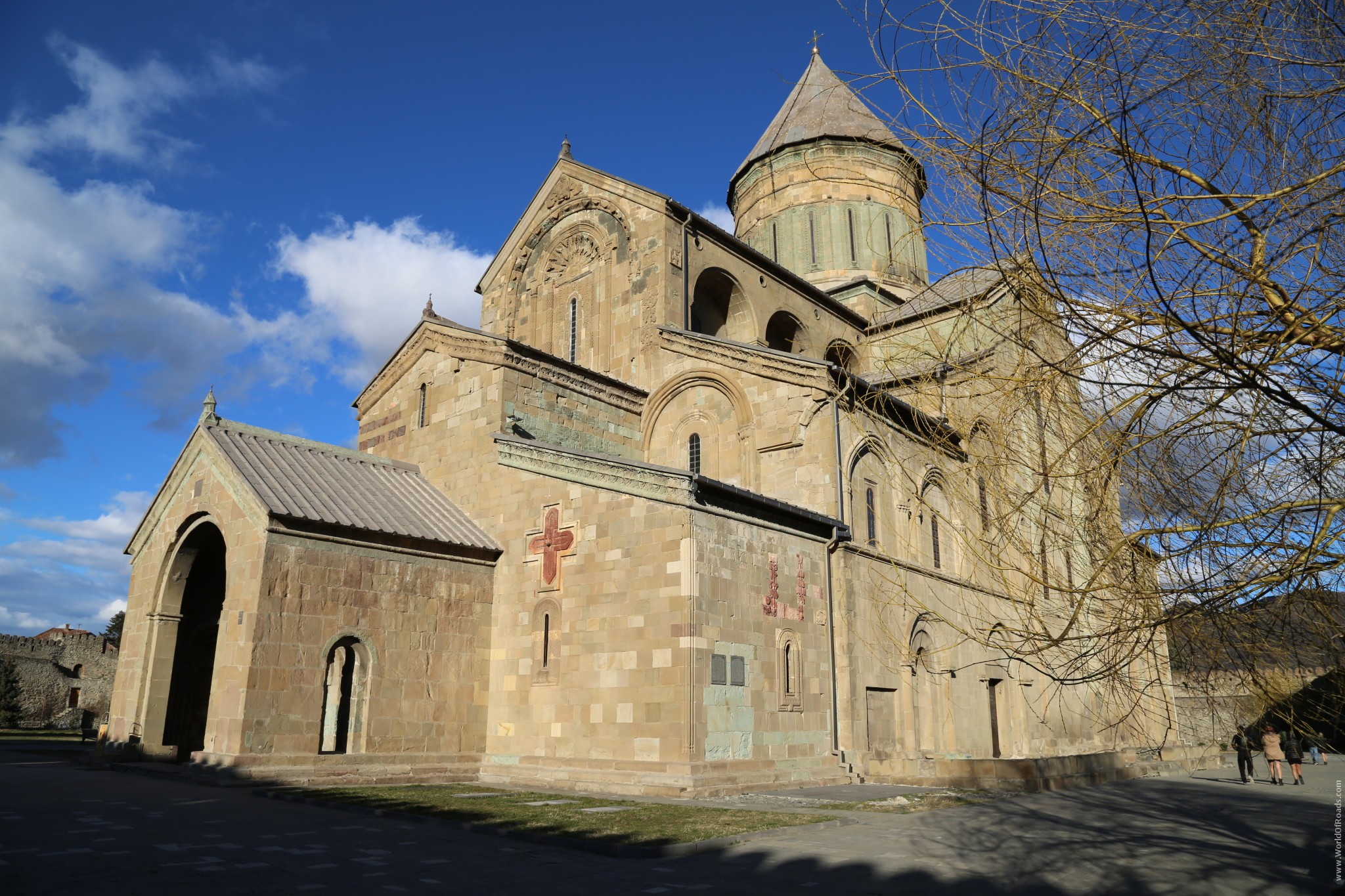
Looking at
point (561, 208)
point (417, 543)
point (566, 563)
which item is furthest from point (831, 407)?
point (561, 208)

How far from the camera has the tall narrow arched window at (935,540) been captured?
20453 millimetres

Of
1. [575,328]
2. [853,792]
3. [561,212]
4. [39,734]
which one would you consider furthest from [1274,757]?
[39,734]

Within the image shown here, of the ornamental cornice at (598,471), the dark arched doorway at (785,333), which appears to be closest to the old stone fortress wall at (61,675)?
the ornamental cornice at (598,471)

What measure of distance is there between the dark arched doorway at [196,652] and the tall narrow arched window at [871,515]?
12.3 meters

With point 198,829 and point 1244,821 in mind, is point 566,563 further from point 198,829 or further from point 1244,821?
point 1244,821

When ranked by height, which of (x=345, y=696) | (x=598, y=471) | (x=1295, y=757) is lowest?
(x=1295, y=757)

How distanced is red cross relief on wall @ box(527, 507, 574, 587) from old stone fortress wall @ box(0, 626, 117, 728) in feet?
85.4

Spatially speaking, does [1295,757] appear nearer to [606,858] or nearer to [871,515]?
[871,515]

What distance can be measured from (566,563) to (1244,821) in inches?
405

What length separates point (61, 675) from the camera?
3406 centimetres

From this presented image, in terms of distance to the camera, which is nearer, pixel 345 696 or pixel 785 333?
pixel 345 696

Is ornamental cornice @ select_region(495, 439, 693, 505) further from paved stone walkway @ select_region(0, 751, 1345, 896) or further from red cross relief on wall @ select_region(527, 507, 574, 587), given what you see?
paved stone walkway @ select_region(0, 751, 1345, 896)

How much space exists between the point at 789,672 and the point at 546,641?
4.15m

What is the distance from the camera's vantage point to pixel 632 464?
1440cm
